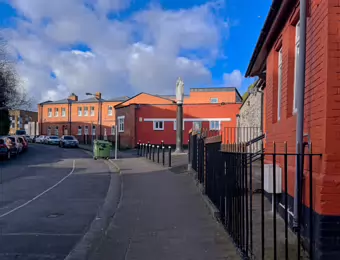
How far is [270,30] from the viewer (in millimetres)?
8352

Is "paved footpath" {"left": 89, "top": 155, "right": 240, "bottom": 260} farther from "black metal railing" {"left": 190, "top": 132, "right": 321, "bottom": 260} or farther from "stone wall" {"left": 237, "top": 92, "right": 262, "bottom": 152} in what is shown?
"stone wall" {"left": 237, "top": 92, "right": 262, "bottom": 152}

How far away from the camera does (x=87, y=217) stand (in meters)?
9.43

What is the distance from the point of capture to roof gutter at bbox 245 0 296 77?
6.99m

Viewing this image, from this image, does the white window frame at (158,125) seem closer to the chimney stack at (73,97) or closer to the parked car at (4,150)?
the parked car at (4,150)

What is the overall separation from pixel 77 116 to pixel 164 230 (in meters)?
69.5

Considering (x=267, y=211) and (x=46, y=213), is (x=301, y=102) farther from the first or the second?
(x=46, y=213)

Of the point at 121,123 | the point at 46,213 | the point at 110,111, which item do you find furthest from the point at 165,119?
the point at 46,213

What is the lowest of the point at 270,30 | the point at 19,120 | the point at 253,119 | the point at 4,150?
the point at 4,150

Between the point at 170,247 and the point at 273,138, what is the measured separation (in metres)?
3.55

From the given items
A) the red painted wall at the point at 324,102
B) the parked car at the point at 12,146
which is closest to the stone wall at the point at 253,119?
the red painted wall at the point at 324,102

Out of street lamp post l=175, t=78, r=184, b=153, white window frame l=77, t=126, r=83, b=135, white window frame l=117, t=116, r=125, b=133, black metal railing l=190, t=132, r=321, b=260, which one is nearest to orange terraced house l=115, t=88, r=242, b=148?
white window frame l=117, t=116, r=125, b=133

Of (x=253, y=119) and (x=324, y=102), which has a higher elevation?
(x=253, y=119)

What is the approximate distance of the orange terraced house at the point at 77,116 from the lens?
233 ft

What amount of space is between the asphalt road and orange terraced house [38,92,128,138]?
2066 inches
